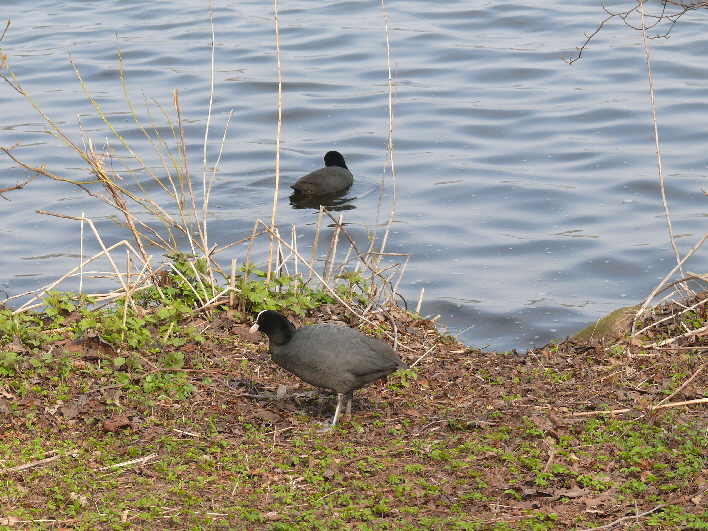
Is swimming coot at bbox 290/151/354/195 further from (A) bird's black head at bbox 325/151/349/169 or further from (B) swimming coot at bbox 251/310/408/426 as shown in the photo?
(B) swimming coot at bbox 251/310/408/426

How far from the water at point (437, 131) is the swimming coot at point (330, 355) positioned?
339 centimetres

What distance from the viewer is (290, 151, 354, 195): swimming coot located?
45.7 ft

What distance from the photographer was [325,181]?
13.9 metres

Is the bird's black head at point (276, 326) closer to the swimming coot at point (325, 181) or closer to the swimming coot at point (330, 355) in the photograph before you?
the swimming coot at point (330, 355)

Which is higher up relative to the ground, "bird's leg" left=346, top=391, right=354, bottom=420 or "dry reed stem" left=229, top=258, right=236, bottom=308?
"dry reed stem" left=229, top=258, right=236, bottom=308

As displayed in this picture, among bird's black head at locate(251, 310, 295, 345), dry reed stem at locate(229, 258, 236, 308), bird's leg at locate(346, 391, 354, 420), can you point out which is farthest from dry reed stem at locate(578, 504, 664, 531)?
dry reed stem at locate(229, 258, 236, 308)

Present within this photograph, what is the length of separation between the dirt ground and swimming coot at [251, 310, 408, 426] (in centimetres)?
32

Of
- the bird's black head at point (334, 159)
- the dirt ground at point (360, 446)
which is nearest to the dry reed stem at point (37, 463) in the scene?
the dirt ground at point (360, 446)

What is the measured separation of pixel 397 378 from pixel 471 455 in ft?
5.37

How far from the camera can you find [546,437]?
5555 millimetres

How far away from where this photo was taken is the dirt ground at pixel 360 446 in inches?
184

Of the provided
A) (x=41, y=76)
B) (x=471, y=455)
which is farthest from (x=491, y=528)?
(x=41, y=76)

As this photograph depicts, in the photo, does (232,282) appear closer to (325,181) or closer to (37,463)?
(37,463)

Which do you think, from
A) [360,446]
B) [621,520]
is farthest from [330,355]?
[621,520]
